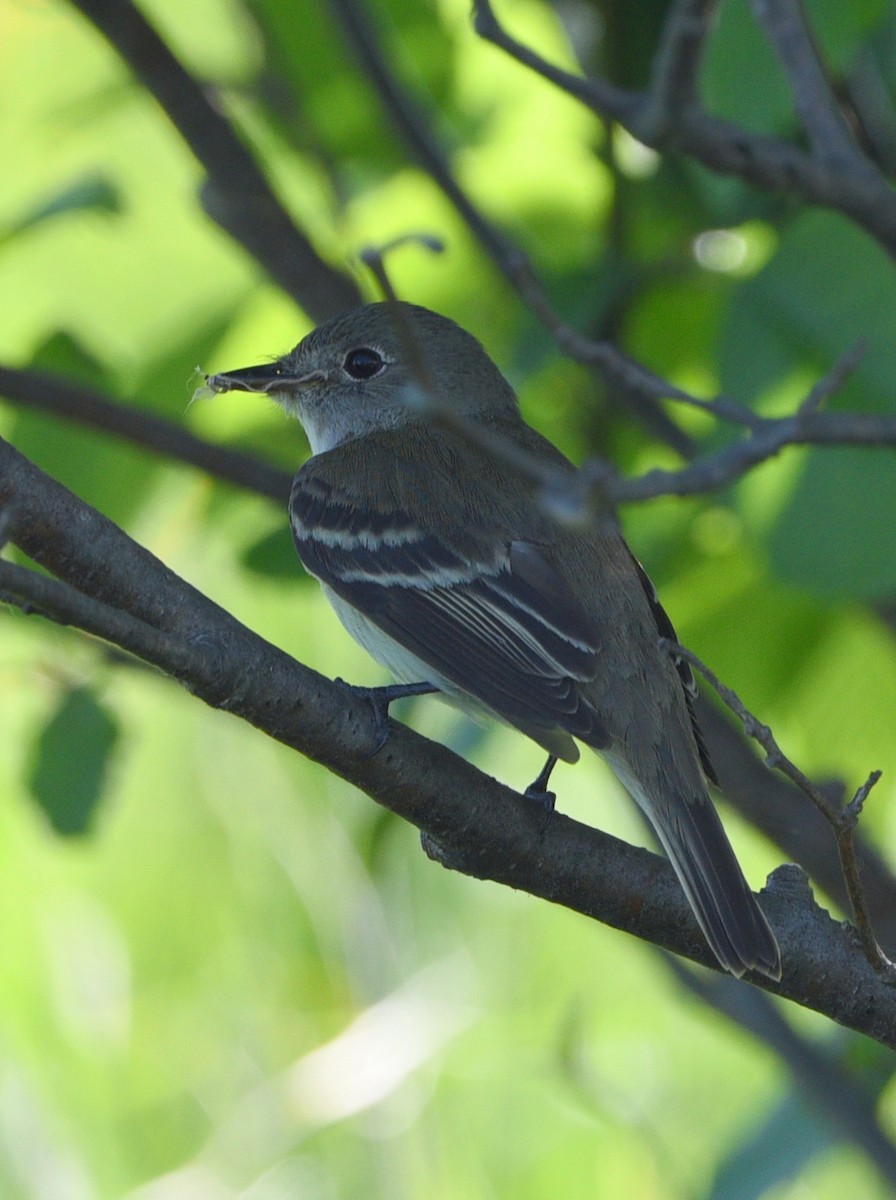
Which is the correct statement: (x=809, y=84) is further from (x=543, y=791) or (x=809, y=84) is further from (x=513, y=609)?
(x=543, y=791)

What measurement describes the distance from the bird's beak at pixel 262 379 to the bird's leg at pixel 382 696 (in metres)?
0.95

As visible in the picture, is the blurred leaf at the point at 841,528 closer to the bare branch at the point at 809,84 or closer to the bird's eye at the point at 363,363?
the bare branch at the point at 809,84

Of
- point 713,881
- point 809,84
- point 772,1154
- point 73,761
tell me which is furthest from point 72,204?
point 772,1154

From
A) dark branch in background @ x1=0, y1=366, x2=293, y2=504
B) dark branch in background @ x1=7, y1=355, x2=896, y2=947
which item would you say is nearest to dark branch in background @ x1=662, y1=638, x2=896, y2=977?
dark branch in background @ x1=7, y1=355, x2=896, y2=947

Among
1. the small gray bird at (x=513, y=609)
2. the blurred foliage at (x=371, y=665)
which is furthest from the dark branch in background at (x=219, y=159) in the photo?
the small gray bird at (x=513, y=609)

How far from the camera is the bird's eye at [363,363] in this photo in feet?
15.2

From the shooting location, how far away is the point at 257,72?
4426mm

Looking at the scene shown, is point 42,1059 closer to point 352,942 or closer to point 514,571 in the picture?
point 352,942

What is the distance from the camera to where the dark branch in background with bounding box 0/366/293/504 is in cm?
341

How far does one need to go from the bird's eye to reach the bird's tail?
70.9 inches

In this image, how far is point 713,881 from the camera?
2.86 m

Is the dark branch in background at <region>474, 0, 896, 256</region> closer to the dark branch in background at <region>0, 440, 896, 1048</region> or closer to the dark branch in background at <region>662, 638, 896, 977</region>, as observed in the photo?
the dark branch in background at <region>662, 638, 896, 977</region>

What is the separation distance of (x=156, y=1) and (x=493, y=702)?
11.9 ft

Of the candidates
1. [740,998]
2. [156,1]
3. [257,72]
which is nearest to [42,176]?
[156,1]
